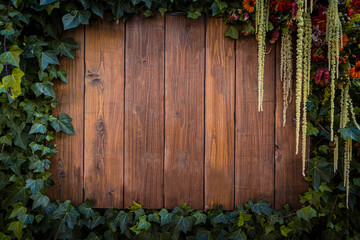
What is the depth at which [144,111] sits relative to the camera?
130cm

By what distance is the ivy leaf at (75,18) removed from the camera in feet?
3.95

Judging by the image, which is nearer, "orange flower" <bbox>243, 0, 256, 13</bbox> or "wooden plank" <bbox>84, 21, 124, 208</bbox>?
"orange flower" <bbox>243, 0, 256, 13</bbox>

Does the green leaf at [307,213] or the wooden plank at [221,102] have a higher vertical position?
the wooden plank at [221,102]

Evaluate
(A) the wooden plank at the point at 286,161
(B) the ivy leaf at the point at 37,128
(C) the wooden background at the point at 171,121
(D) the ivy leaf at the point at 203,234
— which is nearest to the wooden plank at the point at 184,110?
(C) the wooden background at the point at 171,121

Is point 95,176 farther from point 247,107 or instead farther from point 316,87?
point 316,87

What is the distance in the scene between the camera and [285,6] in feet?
3.69

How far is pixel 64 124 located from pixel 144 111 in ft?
1.45

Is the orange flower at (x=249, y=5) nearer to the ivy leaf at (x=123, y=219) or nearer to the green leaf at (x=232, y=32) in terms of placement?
the green leaf at (x=232, y=32)

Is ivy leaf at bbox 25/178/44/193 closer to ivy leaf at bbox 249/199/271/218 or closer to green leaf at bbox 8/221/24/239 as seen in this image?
green leaf at bbox 8/221/24/239


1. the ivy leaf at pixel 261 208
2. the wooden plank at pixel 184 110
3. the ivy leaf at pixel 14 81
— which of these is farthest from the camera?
the wooden plank at pixel 184 110

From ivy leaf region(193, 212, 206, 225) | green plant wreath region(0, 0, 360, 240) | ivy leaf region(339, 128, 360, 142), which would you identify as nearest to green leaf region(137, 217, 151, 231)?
green plant wreath region(0, 0, 360, 240)

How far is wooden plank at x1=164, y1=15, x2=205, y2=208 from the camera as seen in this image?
4.24 ft

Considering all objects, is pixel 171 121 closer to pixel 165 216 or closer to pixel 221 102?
pixel 221 102

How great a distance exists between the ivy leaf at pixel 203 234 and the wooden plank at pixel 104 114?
17.8 inches
